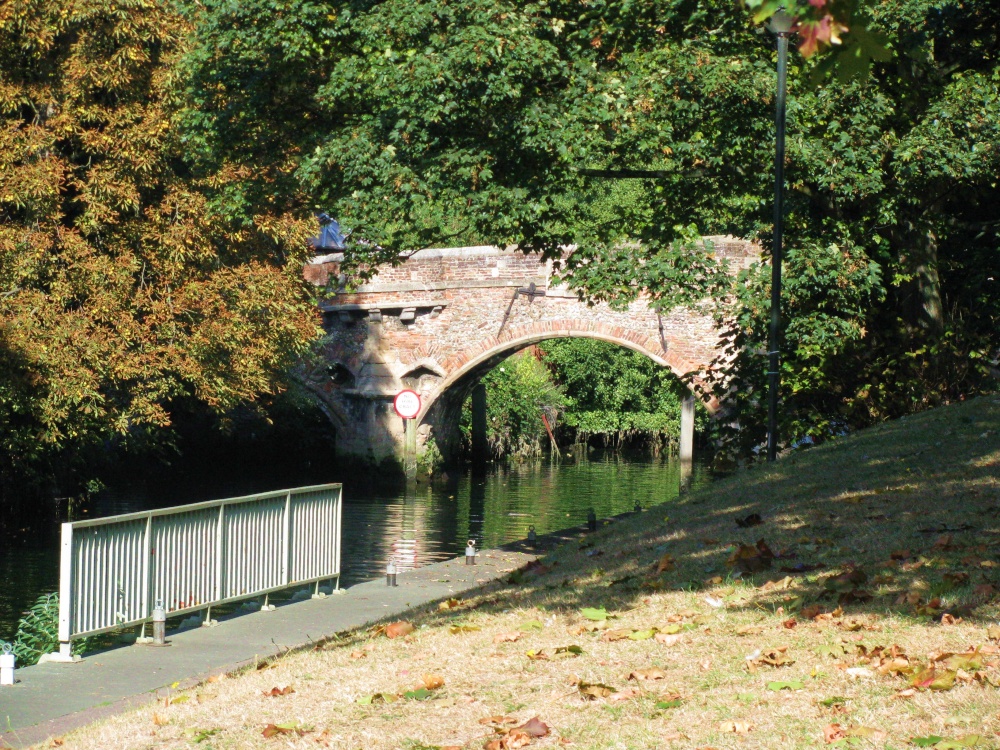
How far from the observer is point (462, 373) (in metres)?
29.2

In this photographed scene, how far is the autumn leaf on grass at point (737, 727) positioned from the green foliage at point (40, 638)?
A: 5265 millimetres

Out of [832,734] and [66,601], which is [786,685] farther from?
[66,601]

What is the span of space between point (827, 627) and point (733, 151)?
9.35 meters

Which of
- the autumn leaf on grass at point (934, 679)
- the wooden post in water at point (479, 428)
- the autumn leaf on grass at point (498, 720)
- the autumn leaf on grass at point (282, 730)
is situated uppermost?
the wooden post in water at point (479, 428)

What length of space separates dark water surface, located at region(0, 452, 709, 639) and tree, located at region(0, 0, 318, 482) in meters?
2.61

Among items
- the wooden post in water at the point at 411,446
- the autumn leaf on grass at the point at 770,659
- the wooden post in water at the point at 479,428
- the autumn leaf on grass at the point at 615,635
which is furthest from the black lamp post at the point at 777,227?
the wooden post in water at the point at 479,428

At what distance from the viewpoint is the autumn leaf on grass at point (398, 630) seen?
Result: 25.0ft

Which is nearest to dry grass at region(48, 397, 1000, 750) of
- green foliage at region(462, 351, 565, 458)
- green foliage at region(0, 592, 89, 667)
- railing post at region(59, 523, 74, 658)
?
railing post at region(59, 523, 74, 658)

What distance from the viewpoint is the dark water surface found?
17.5 metres

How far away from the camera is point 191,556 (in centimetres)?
941

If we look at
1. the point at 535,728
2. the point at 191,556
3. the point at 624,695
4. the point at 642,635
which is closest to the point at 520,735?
the point at 535,728

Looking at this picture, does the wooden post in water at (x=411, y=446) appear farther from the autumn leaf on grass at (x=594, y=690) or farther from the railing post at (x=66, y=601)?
the autumn leaf on grass at (x=594, y=690)

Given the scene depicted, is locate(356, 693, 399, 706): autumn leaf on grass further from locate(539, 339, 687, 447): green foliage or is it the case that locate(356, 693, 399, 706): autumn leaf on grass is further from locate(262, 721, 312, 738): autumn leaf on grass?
locate(539, 339, 687, 447): green foliage

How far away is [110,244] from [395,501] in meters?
9.22
